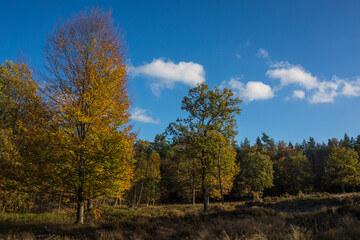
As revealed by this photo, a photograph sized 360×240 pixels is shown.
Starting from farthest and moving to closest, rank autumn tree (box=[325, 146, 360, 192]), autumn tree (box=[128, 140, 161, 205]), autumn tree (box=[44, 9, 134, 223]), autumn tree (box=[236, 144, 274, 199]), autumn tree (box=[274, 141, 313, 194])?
autumn tree (box=[274, 141, 313, 194]), autumn tree (box=[325, 146, 360, 192]), autumn tree (box=[236, 144, 274, 199]), autumn tree (box=[128, 140, 161, 205]), autumn tree (box=[44, 9, 134, 223])

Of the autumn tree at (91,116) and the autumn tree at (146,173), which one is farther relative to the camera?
the autumn tree at (146,173)

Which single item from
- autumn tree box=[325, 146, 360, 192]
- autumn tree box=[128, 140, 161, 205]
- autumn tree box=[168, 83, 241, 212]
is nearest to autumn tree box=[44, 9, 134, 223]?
autumn tree box=[168, 83, 241, 212]

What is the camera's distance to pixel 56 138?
8.18 m

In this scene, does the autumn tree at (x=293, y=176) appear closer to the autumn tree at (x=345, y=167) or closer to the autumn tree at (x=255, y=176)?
the autumn tree at (x=345, y=167)

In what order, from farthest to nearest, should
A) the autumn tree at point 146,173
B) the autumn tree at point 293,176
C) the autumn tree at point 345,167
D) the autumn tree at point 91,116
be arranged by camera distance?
the autumn tree at point 293,176 < the autumn tree at point 345,167 < the autumn tree at point 146,173 < the autumn tree at point 91,116

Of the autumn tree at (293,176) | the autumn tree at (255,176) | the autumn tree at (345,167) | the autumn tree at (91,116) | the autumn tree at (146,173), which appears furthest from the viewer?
the autumn tree at (293,176)

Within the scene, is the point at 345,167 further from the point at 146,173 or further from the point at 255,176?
the point at 146,173

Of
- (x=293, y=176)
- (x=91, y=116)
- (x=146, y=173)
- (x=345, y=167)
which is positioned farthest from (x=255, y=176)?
(x=91, y=116)

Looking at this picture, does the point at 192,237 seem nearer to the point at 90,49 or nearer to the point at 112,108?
the point at 112,108

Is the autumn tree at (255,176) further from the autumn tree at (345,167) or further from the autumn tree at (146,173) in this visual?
the autumn tree at (146,173)

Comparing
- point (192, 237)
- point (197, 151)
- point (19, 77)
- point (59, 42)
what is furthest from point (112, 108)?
point (19, 77)

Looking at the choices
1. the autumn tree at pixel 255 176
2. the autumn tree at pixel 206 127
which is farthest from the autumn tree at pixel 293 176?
the autumn tree at pixel 206 127

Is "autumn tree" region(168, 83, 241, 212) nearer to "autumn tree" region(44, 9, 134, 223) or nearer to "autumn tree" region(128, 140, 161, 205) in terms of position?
"autumn tree" region(44, 9, 134, 223)

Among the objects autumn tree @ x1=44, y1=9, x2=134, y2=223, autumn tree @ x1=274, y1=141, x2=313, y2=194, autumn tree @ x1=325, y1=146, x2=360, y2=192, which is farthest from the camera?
autumn tree @ x1=274, y1=141, x2=313, y2=194
